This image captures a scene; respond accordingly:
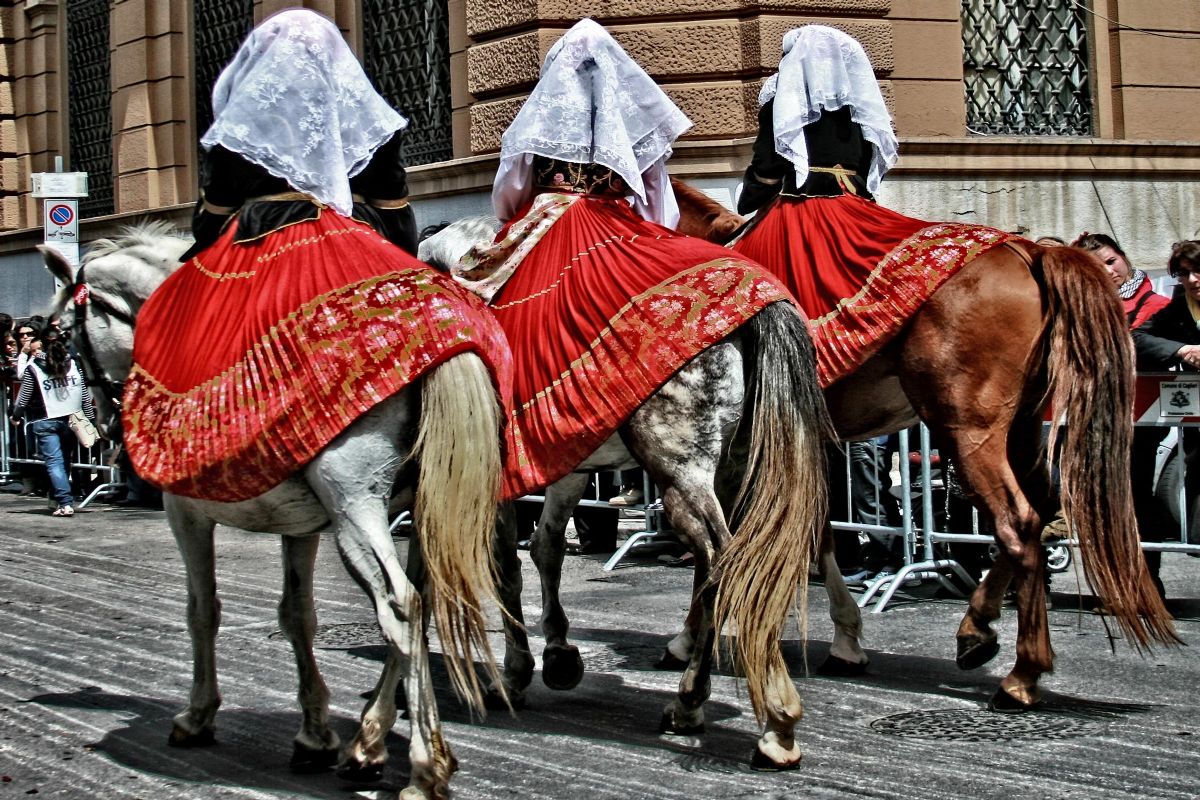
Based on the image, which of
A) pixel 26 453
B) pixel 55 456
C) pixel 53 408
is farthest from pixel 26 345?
pixel 26 453

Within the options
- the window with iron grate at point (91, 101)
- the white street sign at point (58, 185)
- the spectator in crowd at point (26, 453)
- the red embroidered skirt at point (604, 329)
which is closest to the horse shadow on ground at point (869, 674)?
the red embroidered skirt at point (604, 329)

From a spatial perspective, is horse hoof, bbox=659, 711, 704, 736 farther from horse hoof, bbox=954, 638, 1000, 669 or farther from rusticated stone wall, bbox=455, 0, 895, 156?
rusticated stone wall, bbox=455, 0, 895, 156

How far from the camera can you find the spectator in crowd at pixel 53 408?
14289 mm

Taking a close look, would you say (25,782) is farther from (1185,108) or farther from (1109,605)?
(1185,108)

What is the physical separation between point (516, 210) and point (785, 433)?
5.75 ft

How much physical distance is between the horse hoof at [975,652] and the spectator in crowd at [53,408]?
1012 cm

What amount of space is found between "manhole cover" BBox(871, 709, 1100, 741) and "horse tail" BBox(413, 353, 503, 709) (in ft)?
5.97

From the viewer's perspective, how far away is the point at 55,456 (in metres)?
14.4

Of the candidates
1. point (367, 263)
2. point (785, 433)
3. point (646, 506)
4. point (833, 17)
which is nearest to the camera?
point (367, 263)

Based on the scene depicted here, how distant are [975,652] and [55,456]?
1054 centimetres

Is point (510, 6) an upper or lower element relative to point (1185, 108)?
upper

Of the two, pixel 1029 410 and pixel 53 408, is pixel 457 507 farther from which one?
pixel 53 408

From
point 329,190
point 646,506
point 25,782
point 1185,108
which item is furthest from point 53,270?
point 1185,108

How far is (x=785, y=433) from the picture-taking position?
5.15m
